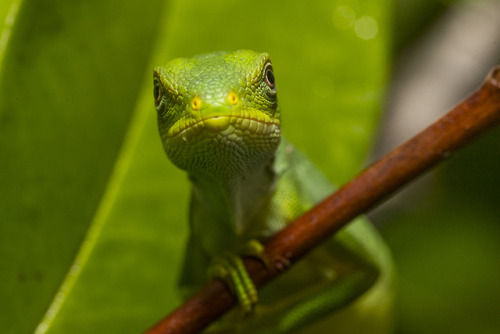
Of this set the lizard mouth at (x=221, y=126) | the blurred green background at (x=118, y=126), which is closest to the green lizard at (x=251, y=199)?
the lizard mouth at (x=221, y=126)

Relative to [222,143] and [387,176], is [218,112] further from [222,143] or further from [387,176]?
[387,176]

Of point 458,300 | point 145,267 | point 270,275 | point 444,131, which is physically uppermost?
point 444,131

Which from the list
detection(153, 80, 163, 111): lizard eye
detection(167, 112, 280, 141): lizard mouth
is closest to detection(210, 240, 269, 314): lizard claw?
detection(167, 112, 280, 141): lizard mouth

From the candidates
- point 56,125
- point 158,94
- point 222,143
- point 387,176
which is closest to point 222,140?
point 222,143

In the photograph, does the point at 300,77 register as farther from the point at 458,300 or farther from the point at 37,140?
the point at 458,300

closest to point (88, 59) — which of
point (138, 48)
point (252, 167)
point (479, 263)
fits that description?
point (138, 48)

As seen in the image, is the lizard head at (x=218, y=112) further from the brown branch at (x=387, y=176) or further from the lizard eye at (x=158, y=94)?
the brown branch at (x=387, y=176)

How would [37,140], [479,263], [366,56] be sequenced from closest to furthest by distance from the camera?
[37,140] < [366,56] < [479,263]
